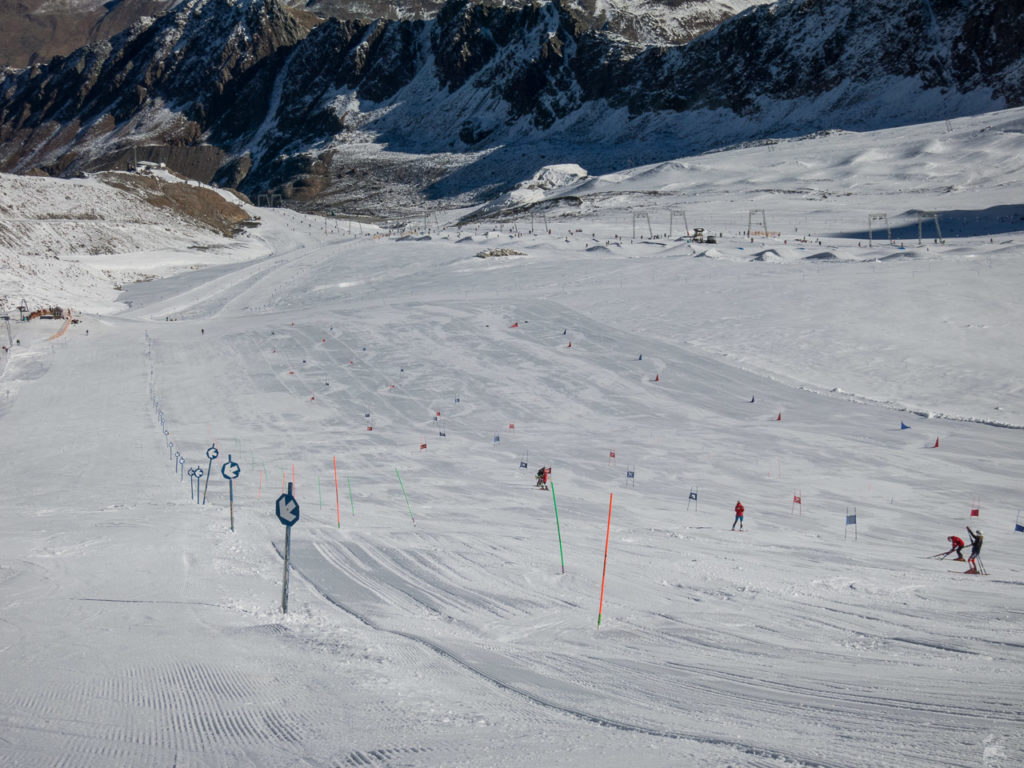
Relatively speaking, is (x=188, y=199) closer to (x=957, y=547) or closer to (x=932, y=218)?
(x=932, y=218)

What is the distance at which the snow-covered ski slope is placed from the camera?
826 cm

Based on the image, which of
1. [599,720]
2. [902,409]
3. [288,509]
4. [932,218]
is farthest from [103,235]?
[599,720]

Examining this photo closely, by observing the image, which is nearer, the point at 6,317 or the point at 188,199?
the point at 6,317

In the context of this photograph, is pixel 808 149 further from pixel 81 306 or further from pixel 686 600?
pixel 686 600

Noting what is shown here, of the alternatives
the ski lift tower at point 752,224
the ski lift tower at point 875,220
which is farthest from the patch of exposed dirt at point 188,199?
the ski lift tower at point 875,220

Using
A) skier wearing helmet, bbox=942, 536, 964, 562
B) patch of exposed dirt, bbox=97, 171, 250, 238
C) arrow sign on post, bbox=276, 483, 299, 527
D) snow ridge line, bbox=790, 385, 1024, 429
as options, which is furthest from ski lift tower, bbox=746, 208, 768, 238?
patch of exposed dirt, bbox=97, 171, 250, 238

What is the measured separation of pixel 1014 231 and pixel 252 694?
225 feet

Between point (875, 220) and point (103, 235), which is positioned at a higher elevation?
point (875, 220)

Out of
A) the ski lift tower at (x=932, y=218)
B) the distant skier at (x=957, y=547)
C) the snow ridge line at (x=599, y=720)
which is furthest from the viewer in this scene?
the ski lift tower at (x=932, y=218)

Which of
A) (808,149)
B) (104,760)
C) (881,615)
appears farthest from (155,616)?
(808,149)

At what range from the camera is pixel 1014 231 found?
6303 centimetres

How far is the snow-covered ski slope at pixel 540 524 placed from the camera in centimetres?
826

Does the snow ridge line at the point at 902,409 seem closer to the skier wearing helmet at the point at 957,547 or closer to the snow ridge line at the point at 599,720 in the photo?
the skier wearing helmet at the point at 957,547

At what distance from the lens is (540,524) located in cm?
1855
